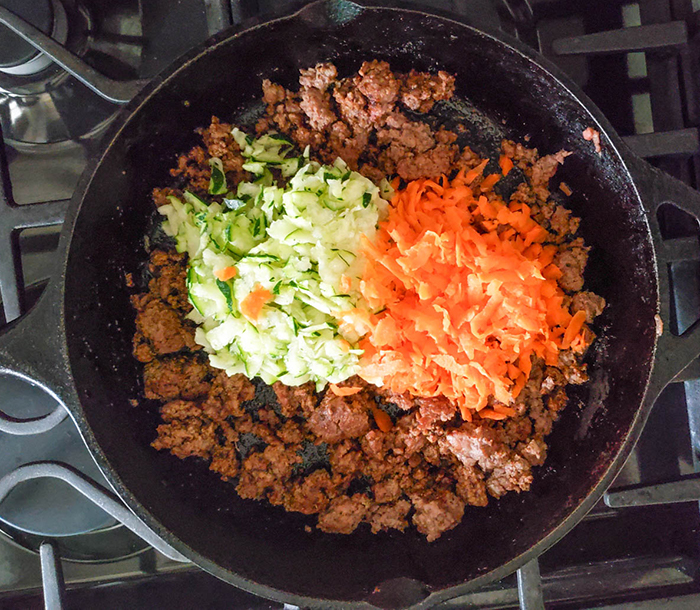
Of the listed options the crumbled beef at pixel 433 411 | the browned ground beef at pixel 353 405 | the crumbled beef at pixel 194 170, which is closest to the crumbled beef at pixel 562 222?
the browned ground beef at pixel 353 405


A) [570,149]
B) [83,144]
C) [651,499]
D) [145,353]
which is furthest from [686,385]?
[83,144]

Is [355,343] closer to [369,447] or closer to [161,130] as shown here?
[369,447]

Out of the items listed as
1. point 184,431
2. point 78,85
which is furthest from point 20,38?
point 184,431

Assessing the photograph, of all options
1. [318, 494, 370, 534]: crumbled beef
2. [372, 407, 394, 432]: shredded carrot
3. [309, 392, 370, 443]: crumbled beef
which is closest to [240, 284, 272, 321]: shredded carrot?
[309, 392, 370, 443]: crumbled beef

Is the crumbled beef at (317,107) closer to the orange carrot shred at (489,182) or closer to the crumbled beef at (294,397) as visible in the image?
the orange carrot shred at (489,182)

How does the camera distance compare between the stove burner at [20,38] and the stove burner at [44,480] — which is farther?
the stove burner at [44,480]

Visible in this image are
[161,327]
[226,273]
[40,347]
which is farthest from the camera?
[161,327]

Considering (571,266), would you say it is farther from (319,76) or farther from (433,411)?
(319,76)
